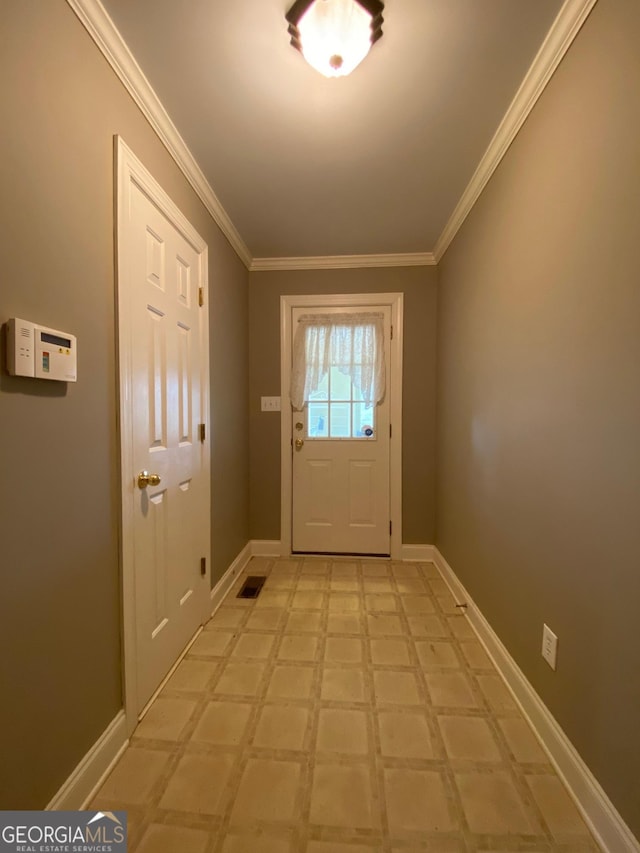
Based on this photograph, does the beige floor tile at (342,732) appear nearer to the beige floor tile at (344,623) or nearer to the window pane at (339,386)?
the beige floor tile at (344,623)

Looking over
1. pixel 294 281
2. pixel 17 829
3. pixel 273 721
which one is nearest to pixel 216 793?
pixel 273 721

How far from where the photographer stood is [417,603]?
2172 millimetres

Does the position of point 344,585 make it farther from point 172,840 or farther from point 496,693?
point 172,840

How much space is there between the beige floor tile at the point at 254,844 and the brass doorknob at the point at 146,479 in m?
1.04

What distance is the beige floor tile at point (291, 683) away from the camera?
57.7 inches

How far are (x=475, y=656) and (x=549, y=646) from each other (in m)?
0.59

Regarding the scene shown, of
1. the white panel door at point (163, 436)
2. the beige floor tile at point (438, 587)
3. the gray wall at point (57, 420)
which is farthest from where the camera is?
the beige floor tile at point (438, 587)

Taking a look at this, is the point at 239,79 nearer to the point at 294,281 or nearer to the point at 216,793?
the point at 294,281

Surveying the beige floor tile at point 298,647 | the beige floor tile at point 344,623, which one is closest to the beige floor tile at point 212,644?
the beige floor tile at point 298,647

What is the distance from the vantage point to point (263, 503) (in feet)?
9.56

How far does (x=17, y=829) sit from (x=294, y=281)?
2.96m

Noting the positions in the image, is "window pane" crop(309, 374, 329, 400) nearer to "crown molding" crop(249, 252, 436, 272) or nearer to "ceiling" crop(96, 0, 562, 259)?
"crown molding" crop(249, 252, 436, 272)

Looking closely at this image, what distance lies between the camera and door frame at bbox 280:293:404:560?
2791 millimetres

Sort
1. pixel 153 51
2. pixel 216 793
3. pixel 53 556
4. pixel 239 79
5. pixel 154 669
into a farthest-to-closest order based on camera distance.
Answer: pixel 154 669
pixel 239 79
pixel 153 51
pixel 216 793
pixel 53 556
